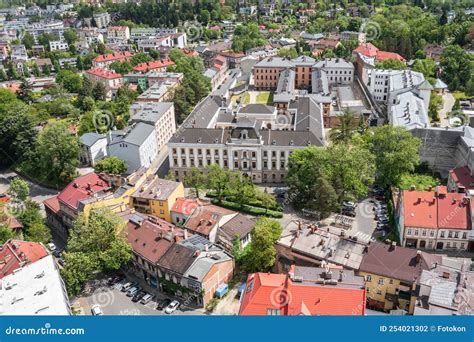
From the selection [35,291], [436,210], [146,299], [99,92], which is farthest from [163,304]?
[99,92]

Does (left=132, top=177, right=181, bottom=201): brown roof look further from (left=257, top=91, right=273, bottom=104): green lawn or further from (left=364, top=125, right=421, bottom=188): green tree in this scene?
(left=257, top=91, right=273, bottom=104): green lawn

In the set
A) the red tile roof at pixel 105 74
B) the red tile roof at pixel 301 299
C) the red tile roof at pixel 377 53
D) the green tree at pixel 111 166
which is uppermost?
the red tile roof at pixel 377 53

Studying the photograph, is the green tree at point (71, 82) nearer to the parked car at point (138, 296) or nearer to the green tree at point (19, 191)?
the green tree at point (19, 191)

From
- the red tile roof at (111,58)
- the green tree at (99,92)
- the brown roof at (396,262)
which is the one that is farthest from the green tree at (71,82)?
the brown roof at (396,262)

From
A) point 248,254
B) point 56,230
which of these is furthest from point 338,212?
point 56,230

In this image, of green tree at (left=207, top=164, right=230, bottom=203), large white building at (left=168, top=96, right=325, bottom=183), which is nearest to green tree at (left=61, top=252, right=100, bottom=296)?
green tree at (left=207, top=164, right=230, bottom=203)

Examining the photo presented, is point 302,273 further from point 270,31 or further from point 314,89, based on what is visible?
point 270,31
